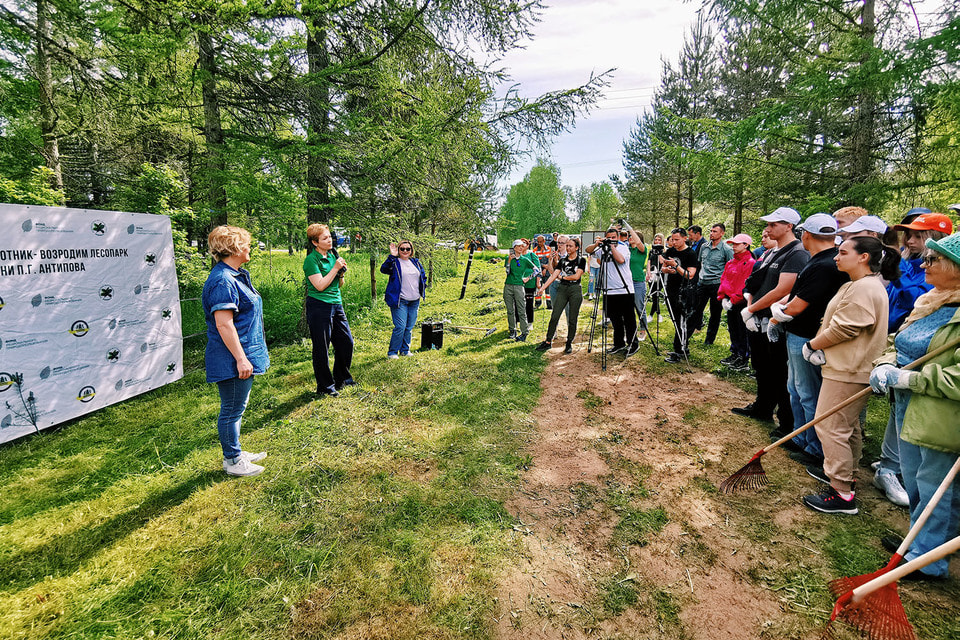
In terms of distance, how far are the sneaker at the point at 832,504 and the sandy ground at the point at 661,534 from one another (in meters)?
0.12

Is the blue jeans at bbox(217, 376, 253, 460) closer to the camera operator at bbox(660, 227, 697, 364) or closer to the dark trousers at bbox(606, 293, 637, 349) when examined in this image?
the dark trousers at bbox(606, 293, 637, 349)

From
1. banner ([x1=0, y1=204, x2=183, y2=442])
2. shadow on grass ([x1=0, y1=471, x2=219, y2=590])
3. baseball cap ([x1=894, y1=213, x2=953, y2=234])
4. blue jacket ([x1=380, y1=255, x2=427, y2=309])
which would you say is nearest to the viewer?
shadow on grass ([x1=0, y1=471, x2=219, y2=590])

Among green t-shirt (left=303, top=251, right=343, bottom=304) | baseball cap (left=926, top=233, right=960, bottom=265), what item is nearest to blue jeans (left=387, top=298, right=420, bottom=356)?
green t-shirt (left=303, top=251, right=343, bottom=304)

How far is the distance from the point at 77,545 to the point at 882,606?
5110mm

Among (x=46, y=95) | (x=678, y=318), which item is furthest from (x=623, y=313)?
(x=46, y=95)

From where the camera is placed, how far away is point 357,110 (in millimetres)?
6555

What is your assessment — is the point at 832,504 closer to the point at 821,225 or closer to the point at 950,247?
the point at 950,247

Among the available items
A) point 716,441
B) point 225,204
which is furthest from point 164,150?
point 716,441

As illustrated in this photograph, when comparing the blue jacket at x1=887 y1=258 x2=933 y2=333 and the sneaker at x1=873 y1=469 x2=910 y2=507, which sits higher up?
the blue jacket at x1=887 y1=258 x2=933 y2=333

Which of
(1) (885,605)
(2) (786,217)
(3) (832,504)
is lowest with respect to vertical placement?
(3) (832,504)

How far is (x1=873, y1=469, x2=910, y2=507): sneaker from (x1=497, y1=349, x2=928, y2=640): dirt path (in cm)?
8

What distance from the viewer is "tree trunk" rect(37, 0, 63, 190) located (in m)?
5.36

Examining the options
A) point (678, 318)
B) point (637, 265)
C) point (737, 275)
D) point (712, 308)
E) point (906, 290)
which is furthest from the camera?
point (637, 265)

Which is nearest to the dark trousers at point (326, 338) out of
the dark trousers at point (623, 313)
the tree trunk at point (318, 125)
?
the tree trunk at point (318, 125)
